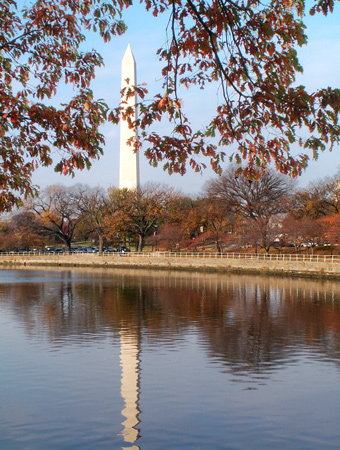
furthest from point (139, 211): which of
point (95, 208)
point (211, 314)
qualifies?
point (211, 314)

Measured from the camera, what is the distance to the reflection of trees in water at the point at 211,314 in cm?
1756

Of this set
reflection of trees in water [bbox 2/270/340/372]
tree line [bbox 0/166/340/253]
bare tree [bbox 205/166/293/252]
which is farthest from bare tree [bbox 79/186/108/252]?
reflection of trees in water [bbox 2/270/340/372]

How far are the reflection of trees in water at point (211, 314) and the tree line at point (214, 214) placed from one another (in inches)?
844

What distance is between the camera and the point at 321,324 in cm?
2186

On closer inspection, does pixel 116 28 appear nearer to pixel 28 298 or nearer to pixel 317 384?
pixel 317 384

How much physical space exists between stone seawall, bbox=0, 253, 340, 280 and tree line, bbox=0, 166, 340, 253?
4.75 meters

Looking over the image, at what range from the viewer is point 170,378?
13555mm

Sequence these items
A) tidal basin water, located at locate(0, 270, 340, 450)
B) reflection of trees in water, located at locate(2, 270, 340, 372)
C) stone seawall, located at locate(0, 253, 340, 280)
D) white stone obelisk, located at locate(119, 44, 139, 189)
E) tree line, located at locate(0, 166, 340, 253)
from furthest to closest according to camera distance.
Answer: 1. white stone obelisk, located at locate(119, 44, 139, 189)
2. tree line, located at locate(0, 166, 340, 253)
3. stone seawall, located at locate(0, 253, 340, 280)
4. reflection of trees in water, located at locate(2, 270, 340, 372)
5. tidal basin water, located at locate(0, 270, 340, 450)

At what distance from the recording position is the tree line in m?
62.5

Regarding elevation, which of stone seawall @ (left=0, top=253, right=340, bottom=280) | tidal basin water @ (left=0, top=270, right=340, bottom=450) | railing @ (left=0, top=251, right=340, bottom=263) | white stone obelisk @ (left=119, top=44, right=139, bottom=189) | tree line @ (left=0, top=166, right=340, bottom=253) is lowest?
tidal basin water @ (left=0, top=270, right=340, bottom=450)

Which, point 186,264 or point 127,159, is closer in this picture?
point 186,264

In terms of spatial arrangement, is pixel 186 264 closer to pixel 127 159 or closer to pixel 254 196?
pixel 254 196

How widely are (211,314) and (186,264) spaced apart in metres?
35.9

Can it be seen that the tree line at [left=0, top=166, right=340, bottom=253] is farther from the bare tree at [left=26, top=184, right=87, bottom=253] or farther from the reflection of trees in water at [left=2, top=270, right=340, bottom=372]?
the reflection of trees in water at [left=2, top=270, right=340, bottom=372]
